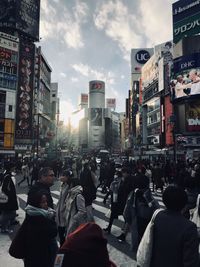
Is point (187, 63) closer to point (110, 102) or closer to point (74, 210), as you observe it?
point (74, 210)

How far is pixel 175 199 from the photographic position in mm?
2863

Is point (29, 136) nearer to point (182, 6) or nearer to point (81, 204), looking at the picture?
point (182, 6)

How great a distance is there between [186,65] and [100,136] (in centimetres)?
11439

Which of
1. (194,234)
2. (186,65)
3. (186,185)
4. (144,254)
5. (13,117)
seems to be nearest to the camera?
(194,234)

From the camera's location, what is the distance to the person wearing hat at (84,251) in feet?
5.62

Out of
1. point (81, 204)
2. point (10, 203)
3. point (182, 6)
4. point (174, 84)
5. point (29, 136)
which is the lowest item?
point (10, 203)

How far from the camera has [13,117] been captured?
179 feet

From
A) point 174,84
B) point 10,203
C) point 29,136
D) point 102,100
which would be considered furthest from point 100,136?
point 10,203

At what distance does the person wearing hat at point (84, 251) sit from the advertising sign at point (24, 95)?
182ft

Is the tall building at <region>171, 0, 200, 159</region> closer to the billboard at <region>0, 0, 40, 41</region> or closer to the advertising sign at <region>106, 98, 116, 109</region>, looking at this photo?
the billboard at <region>0, 0, 40, 41</region>

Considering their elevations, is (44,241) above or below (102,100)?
below

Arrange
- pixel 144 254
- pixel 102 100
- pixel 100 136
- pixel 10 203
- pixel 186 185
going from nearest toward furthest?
pixel 144 254 → pixel 186 185 → pixel 10 203 → pixel 100 136 → pixel 102 100

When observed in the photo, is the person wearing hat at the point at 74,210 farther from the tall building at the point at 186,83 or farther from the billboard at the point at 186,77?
the billboard at the point at 186,77

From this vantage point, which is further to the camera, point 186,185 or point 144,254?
point 186,185
